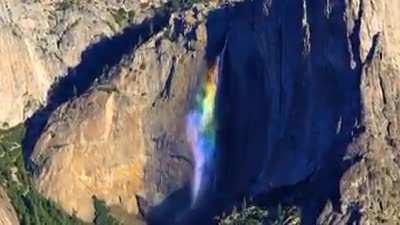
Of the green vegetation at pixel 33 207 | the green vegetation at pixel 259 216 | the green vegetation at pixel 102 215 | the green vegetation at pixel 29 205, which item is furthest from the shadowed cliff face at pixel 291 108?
the green vegetation at pixel 29 205

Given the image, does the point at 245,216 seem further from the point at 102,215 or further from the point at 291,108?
the point at 102,215

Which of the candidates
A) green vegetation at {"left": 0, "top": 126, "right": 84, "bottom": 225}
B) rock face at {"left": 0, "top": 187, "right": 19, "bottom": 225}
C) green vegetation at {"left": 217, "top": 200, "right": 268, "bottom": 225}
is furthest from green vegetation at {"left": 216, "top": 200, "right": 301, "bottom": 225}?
rock face at {"left": 0, "top": 187, "right": 19, "bottom": 225}

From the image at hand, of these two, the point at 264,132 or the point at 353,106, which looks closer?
the point at 353,106

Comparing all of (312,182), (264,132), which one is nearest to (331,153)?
(312,182)

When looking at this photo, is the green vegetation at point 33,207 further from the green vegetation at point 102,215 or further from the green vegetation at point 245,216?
the green vegetation at point 245,216

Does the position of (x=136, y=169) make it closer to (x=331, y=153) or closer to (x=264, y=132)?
(x=264, y=132)

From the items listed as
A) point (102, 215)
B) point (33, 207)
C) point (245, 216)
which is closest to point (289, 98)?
point (245, 216)
